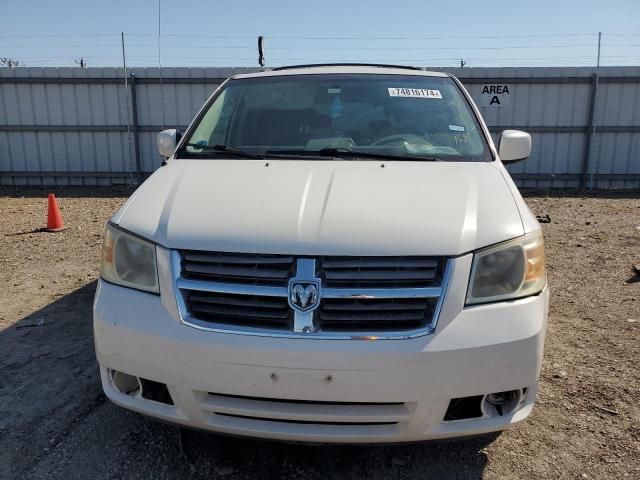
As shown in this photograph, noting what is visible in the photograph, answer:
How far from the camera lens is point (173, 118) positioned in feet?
40.2

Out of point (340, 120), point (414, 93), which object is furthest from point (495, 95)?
point (340, 120)

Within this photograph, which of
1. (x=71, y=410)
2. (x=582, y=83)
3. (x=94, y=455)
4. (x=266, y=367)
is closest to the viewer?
(x=266, y=367)

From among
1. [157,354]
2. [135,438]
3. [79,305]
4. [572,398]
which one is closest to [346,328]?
[157,354]

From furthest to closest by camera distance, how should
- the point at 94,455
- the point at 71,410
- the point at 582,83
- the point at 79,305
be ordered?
the point at 582,83 → the point at 79,305 → the point at 71,410 → the point at 94,455

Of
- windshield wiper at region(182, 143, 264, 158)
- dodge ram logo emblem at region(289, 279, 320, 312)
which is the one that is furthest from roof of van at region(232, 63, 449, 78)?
dodge ram logo emblem at region(289, 279, 320, 312)

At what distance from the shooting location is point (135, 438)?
8.75ft

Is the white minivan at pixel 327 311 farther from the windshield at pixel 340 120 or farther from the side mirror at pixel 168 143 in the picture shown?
the side mirror at pixel 168 143

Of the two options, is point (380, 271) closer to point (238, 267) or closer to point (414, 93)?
point (238, 267)

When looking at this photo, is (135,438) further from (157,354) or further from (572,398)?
(572,398)

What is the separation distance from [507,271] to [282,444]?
50.6 inches

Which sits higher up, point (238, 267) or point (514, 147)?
point (514, 147)

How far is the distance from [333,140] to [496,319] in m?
1.62

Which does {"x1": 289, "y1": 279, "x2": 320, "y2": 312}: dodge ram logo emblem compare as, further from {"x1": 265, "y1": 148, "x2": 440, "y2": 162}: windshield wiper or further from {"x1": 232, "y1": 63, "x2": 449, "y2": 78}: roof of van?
{"x1": 232, "y1": 63, "x2": 449, "y2": 78}: roof of van

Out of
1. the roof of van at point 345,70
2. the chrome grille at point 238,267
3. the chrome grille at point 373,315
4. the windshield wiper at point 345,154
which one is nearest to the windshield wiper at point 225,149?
the windshield wiper at point 345,154
